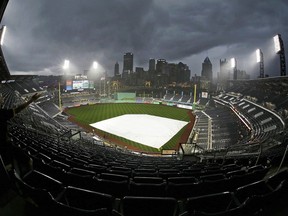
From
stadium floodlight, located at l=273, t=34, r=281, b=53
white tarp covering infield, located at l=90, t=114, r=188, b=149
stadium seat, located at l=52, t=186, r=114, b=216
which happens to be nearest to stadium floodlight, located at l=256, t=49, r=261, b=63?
stadium floodlight, located at l=273, t=34, r=281, b=53

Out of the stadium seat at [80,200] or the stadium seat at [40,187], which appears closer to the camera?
the stadium seat at [80,200]

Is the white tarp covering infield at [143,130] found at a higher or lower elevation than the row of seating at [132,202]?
lower

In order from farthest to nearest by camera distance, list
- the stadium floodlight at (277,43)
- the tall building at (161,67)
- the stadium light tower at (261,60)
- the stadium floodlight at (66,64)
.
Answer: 1. the tall building at (161,67)
2. the stadium floodlight at (66,64)
3. the stadium light tower at (261,60)
4. the stadium floodlight at (277,43)

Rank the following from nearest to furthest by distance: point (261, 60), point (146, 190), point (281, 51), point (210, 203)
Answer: point (210, 203) → point (146, 190) → point (281, 51) → point (261, 60)

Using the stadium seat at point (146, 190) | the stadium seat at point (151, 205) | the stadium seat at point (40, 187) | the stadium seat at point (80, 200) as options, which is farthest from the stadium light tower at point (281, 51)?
the stadium seat at point (40, 187)

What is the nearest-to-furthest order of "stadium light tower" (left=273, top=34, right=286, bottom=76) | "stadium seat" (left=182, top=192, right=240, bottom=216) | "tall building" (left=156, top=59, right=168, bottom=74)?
"stadium seat" (left=182, top=192, right=240, bottom=216)
"stadium light tower" (left=273, top=34, right=286, bottom=76)
"tall building" (left=156, top=59, right=168, bottom=74)

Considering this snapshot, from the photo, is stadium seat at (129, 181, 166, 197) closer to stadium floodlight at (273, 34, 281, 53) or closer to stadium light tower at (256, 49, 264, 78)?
stadium floodlight at (273, 34, 281, 53)

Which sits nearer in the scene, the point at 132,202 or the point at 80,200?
the point at 132,202

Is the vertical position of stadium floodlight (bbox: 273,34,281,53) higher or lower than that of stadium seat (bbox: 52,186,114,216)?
higher

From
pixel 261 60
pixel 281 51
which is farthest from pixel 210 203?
pixel 261 60

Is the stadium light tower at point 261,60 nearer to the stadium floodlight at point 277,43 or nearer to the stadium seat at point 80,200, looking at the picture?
the stadium floodlight at point 277,43

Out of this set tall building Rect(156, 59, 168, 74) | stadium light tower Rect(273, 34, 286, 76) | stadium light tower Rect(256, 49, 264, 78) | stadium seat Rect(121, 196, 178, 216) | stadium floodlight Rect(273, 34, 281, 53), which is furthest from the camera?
tall building Rect(156, 59, 168, 74)

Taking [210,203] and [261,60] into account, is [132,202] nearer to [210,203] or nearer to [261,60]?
[210,203]

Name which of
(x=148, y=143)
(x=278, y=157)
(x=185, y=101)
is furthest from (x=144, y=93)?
(x=278, y=157)
